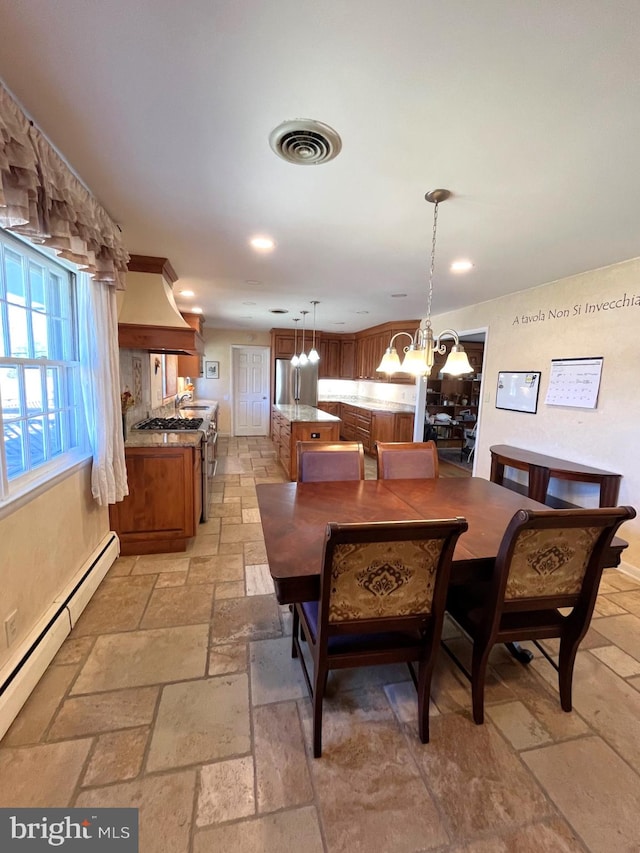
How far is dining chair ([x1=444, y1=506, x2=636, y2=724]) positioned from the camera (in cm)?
136

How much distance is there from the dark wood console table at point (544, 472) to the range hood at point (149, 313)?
10.3ft

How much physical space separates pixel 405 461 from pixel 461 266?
67.6 inches

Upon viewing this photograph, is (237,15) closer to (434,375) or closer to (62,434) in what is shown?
(62,434)

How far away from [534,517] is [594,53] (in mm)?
1431

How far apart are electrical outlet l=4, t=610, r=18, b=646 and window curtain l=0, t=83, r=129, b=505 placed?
0.82 m

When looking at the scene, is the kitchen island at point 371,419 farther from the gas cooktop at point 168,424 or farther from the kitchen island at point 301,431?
the gas cooktop at point 168,424

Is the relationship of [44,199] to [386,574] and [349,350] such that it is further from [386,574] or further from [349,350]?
[349,350]

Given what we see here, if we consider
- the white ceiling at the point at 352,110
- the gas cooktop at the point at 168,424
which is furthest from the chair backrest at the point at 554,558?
the gas cooktop at the point at 168,424

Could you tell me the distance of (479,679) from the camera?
153 cm

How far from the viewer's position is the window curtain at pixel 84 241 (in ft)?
4.01

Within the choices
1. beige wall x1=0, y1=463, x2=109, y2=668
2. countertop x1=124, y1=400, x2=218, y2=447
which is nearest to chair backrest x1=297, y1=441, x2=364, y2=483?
countertop x1=124, y1=400, x2=218, y2=447

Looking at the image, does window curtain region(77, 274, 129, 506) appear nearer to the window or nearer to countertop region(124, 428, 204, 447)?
the window

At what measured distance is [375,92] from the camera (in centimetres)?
121

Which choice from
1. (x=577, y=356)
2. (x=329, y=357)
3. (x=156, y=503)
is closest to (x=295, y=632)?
(x=156, y=503)
